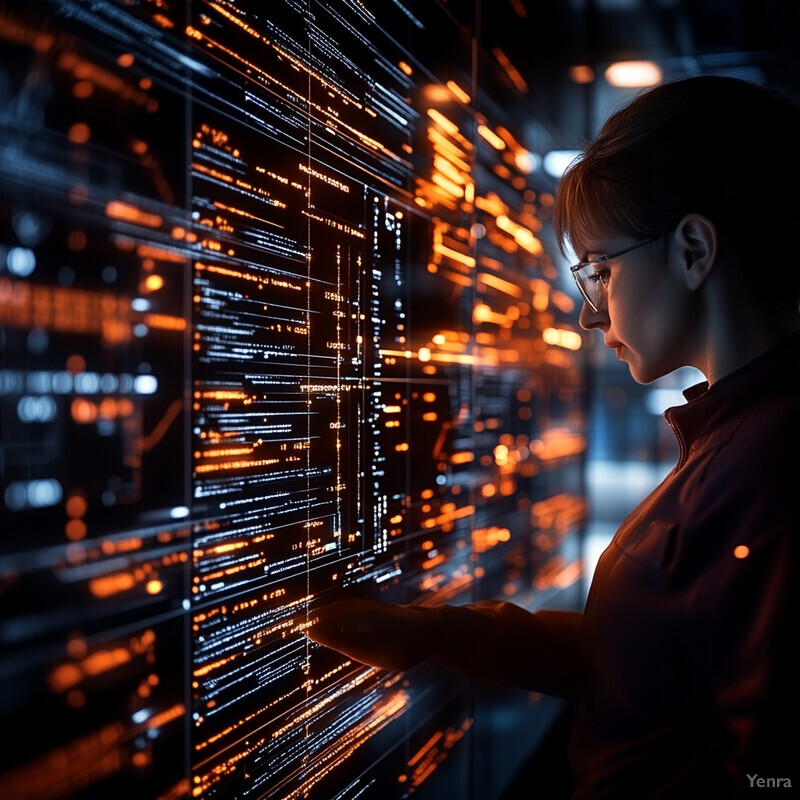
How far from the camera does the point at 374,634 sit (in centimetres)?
100

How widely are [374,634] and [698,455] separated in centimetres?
48

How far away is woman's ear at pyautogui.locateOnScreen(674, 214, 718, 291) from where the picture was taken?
2.74ft

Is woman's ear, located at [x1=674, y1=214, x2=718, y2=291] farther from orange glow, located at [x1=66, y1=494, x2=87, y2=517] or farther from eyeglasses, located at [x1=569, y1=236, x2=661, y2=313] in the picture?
orange glow, located at [x1=66, y1=494, x2=87, y2=517]

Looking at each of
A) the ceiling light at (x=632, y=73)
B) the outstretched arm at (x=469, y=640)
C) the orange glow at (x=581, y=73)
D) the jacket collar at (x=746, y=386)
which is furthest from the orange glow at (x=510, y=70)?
the outstretched arm at (x=469, y=640)

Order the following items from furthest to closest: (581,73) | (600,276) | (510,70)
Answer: (581,73), (510,70), (600,276)

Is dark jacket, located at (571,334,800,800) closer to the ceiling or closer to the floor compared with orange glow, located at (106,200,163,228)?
closer to the floor

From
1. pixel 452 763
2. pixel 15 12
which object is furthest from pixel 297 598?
pixel 452 763

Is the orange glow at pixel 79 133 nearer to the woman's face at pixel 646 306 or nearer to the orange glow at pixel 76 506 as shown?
the orange glow at pixel 76 506

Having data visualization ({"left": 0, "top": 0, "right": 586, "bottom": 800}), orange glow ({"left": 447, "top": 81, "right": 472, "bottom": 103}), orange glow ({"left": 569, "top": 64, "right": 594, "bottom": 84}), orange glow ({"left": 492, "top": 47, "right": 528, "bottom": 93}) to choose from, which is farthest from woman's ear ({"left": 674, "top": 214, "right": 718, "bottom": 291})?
orange glow ({"left": 569, "top": 64, "right": 594, "bottom": 84})

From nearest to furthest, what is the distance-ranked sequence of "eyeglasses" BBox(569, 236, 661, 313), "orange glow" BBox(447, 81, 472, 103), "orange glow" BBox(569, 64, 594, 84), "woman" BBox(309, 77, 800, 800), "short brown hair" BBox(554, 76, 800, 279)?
"woman" BBox(309, 77, 800, 800)
"short brown hair" BBox(554, 76, 800, 279)
"eyeglasses" BBox(569, 236, 661, 313)
"orange glow" BBox(447, 81, 472, 103)
"orange glow" BBox(569, 64, 594, 84)

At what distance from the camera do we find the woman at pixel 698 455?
0.72m

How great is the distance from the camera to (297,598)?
98cm

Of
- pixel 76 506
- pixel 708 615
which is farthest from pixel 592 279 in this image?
pixel 76 506

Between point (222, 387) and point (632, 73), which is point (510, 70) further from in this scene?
point (222, 387)
